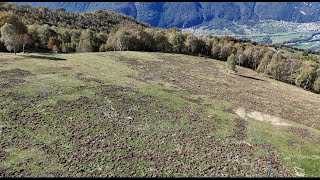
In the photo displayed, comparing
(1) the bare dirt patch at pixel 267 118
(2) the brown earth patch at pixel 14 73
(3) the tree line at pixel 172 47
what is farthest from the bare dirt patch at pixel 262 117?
(3) the tree line at pixel 172 47

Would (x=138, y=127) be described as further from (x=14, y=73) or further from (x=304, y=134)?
(x=14, y=73)

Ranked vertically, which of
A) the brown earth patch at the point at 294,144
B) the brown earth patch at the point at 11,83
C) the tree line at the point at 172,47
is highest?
the tree line at the point at 172,47

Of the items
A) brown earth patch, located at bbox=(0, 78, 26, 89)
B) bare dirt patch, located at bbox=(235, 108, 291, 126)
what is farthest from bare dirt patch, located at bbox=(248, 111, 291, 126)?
brown earth patch, located at bbox=(0, 78, 26, 89)

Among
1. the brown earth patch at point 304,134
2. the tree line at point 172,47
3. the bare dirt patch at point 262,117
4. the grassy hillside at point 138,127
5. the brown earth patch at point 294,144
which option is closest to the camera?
the grassy hillside at point 138,127

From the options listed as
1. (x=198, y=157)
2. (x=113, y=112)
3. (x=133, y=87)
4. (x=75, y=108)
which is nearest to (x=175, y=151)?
(x=198, y=157)

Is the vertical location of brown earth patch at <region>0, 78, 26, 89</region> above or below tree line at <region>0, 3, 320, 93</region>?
below

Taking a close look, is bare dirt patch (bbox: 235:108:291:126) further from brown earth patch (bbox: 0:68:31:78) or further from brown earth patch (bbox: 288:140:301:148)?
brown earth patch (bbox: 0:68:31:78)

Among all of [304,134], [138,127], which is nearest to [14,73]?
[138,127]

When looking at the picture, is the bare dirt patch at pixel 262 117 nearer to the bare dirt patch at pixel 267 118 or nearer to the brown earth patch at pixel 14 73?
the bare dirt patch at pixel 267 118
